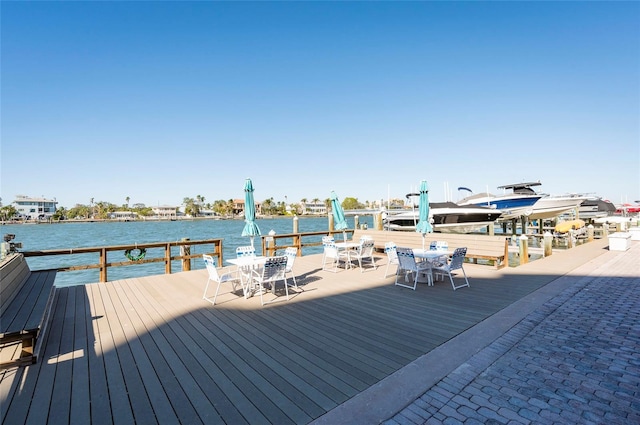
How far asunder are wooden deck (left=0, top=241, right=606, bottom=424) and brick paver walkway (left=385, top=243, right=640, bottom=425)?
1.78 feet

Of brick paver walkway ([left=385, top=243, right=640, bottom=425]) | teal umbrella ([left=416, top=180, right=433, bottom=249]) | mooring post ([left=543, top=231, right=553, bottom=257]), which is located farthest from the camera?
mooring post ([left=543, top=231, right=553, bottom=257])

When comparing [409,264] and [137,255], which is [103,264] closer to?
[137,255]

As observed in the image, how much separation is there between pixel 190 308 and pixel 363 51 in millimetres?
13616

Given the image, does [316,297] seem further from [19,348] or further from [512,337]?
Answer: [19,348]

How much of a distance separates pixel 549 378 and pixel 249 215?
5.95 m

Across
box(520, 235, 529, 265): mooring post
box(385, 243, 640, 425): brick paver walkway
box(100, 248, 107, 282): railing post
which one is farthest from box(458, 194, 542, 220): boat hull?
box(100, 248, 107, 282): railing post

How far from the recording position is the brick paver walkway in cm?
216

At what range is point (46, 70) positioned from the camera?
10.2 m

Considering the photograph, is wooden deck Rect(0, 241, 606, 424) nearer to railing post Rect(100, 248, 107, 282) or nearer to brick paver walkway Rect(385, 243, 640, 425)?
brick paver walkway Rect(385, 243, 640, 425)

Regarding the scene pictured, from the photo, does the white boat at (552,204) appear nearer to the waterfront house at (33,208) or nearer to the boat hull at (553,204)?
the boat hull at (553,204)

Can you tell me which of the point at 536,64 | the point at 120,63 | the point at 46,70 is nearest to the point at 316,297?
the point at 120,63

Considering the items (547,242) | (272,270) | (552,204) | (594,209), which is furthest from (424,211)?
(594,209)

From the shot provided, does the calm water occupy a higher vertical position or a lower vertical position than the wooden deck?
lower

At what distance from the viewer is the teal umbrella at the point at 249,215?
6750mm
